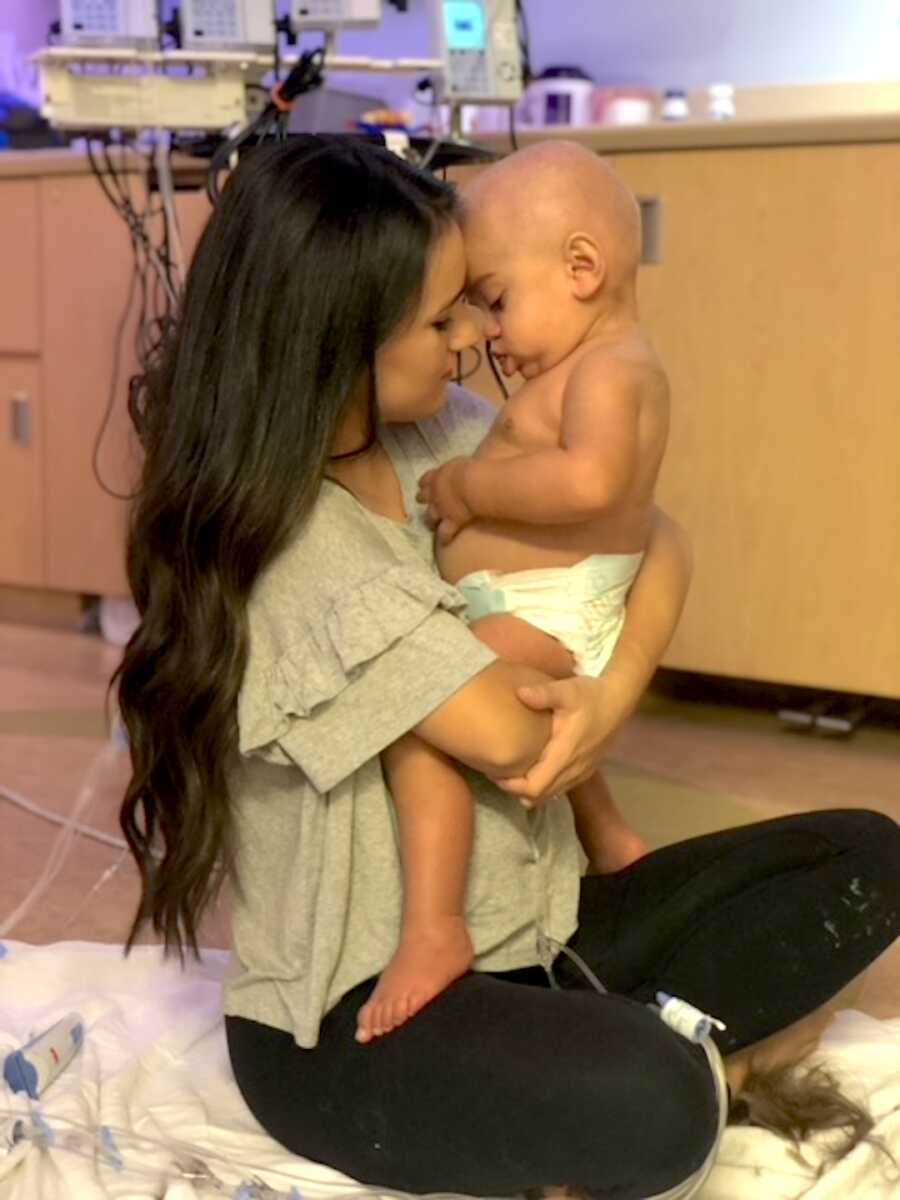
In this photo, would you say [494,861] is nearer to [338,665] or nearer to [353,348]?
[338,665]

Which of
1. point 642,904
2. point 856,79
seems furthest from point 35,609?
point 642,904

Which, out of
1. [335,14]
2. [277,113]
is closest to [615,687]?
[277,113]

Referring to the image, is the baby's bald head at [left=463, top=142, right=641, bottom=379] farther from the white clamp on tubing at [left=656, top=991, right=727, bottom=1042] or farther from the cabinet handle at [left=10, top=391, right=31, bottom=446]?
the cabinet handle at [left=10, top=391, right=31, bottom=446]

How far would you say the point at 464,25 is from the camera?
2.32m

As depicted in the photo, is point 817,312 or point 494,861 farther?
point 817,312

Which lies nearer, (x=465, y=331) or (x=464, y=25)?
(x=465, y=331)

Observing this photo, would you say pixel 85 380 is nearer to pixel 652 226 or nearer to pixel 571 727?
pixel 652 226

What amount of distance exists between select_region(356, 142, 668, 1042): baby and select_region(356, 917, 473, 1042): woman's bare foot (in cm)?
5

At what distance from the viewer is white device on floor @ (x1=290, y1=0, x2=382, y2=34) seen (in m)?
2.20

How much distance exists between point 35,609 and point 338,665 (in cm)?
212

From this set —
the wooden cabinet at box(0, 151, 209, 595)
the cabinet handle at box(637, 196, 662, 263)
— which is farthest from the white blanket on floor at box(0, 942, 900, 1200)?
the wooden cabinet at box(0, 151, 209, 595)

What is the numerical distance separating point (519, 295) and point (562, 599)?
225mm

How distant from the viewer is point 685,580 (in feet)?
4.26

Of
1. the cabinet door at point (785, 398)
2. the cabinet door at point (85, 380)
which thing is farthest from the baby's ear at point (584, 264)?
the cabinet door at point (85, 380)
